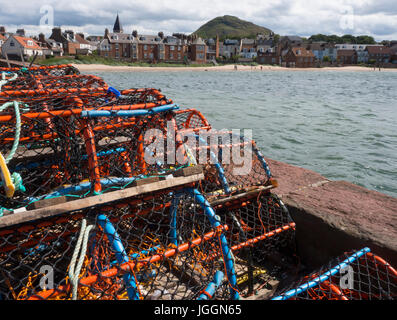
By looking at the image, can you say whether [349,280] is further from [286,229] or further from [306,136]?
[306,136]

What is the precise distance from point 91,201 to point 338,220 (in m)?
2.21

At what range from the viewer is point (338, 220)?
10.2 feet

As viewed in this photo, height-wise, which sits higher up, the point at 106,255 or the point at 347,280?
the point at 106,255

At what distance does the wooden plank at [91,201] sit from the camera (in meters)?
1.88

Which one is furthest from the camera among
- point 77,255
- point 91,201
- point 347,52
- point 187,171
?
point 347,52

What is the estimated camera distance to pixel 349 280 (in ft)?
8.07

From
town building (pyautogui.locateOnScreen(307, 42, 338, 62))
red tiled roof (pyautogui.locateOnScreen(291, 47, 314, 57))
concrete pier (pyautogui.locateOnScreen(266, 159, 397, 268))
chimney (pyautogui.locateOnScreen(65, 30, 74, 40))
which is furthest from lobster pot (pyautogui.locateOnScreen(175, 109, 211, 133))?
town building (pyautogui.locateOnScreen(307, 42, 338, 62))

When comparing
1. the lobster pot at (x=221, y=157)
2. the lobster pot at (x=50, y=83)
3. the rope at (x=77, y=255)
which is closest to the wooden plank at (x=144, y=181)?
the rope at (x=77, y=255)

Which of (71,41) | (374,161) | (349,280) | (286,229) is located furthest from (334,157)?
(71,41)

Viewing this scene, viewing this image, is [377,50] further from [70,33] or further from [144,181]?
Answer: [144,181]

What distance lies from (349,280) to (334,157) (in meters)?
8.04

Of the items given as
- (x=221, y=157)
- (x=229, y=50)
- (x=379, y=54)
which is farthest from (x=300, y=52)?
(x=221, y=157)

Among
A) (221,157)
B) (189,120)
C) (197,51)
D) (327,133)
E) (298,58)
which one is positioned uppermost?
(197,51)

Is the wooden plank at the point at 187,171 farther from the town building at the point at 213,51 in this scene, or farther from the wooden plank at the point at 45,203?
the town building at the point at 213,51
